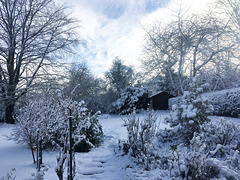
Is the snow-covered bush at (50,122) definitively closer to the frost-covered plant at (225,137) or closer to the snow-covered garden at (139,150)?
the snow-covered garden at (139,150)

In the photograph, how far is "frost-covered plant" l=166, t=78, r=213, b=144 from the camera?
436 centimetres

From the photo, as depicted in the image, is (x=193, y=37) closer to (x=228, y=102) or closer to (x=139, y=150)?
(x=228, y=102)

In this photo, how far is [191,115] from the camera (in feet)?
13.7

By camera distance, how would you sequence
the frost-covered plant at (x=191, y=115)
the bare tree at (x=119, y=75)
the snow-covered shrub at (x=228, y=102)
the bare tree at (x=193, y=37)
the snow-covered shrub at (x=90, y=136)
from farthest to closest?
the bare tree at (x=119, y=75), the bare tree at (x=193, y=37), the snow-covered shrub at (x=228, y=102), the snow-covered shrub at (x=90, y=136), the frost-covered plant at (x=191, y=115)

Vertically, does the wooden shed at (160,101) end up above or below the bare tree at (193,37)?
below

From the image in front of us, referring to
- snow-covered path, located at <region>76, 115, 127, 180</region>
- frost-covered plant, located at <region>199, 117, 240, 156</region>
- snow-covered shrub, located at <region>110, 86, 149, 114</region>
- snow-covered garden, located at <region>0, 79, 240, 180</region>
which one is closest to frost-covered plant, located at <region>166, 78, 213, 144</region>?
snow-covered garden, located at <region>0, 79, 240, 180</region>

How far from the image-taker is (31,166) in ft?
10.5

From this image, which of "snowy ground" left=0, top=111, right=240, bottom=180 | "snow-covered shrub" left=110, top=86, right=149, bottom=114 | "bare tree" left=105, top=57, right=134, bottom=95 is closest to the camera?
"snowy ground" left=0, top=111, right=240, bottom=180

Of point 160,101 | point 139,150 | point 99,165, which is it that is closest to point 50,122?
point 99,165

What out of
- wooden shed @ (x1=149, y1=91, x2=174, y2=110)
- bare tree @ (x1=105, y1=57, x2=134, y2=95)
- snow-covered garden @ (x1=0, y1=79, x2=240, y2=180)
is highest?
bare tree @ (x1=105, y1=57, x2=134, y2=95)

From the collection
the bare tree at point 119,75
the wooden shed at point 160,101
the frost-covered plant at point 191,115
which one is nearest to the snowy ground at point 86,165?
→ the frost-covered plant at point 191,115

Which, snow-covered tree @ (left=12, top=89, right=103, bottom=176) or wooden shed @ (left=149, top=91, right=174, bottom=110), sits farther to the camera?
wooden shed @ (left=149, top=91, right=174, bottom=110)

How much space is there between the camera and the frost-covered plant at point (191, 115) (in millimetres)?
4363

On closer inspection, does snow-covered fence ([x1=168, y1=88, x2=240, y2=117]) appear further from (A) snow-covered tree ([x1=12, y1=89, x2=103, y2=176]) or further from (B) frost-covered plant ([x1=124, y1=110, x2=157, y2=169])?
(A) snow-covered tree ([x1=12, y1=89, x2=103, y2=176])
